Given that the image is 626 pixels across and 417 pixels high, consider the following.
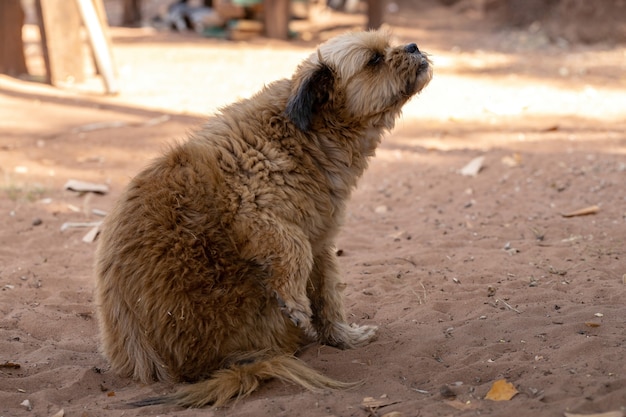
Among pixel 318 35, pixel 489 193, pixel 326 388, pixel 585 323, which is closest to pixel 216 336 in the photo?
pixel 326 388

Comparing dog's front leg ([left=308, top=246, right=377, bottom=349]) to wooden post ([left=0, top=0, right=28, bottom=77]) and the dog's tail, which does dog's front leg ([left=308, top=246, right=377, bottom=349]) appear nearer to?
the dog's tail

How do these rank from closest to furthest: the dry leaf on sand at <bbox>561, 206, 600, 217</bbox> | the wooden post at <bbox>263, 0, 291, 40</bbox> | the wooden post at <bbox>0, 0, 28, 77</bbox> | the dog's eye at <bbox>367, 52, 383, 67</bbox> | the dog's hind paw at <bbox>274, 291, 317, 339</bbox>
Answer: the dog's hind paw at <bbox>274, 291, 317, 339</bbox> → the dog's eye at <bbox>367, 52, 383, 67</bbox> → the dry leaf on sand at <bbox>561, 206, 600, 217</bbox> → the wooden post at <bbox>0, 0, 28, 77</bbox> → the wooden post at <bbox>263, 0, 291, 40</bbox>

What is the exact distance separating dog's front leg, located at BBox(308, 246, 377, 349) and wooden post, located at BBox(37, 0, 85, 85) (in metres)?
8.69

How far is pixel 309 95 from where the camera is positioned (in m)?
4.32

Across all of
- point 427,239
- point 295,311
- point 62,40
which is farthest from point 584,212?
point 62,40

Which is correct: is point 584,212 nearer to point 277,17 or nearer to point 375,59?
point 375,59

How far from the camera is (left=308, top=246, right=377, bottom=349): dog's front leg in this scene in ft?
15.7

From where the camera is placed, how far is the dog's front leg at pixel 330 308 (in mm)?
4789

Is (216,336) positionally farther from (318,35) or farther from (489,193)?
(318,35)

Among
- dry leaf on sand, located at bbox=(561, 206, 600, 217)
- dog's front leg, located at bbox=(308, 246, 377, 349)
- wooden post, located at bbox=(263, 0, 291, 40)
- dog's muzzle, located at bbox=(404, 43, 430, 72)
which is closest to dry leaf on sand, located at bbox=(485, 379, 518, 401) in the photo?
dog's front leg, located at bbox=(308, 246, 377, 349)

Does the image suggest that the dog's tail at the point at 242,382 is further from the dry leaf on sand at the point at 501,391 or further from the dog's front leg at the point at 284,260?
the dry leaf on sand at the point at 501,391

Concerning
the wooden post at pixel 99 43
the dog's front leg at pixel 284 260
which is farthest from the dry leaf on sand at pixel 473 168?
the wooden post at pixel 99 43

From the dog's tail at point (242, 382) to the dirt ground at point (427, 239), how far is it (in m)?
0.07

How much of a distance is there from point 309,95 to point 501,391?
176 cm
